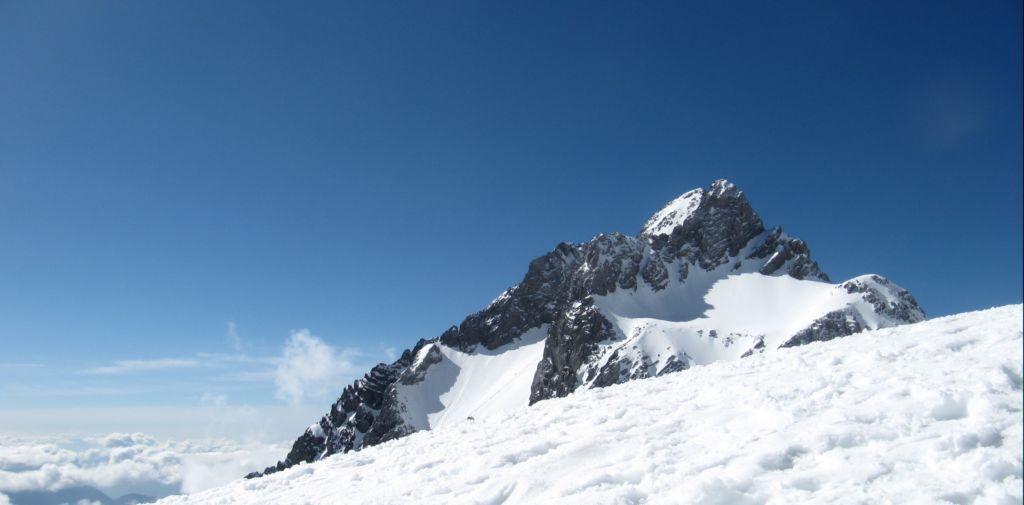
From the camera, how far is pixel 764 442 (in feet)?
32.7

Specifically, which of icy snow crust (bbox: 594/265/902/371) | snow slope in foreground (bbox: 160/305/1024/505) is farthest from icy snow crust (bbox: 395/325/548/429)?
snow slope in foreground (bbox: 160/305/1024/505)

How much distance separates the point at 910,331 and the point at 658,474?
33.7ft

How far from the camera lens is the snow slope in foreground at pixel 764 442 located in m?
8.04

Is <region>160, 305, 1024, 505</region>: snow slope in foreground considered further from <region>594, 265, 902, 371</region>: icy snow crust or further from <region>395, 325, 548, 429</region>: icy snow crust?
<region>395, 325, 548, 429</region>: icy snow crust

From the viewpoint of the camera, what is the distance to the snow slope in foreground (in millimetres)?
8039

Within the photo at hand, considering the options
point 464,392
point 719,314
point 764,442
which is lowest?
point 764,442

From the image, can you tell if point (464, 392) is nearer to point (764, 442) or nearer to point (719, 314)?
point (719, 314)

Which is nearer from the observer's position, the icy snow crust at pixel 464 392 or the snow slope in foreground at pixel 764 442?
the snow slope in foreground at pixel 764 442

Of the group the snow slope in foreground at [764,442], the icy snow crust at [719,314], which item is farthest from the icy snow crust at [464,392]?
the snow slope in foreground at [764,442]

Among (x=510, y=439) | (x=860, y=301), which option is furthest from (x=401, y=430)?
(x=510, y=439)

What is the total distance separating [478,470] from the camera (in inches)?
498

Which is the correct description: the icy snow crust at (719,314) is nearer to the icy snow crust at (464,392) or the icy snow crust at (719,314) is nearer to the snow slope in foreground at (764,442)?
the icy snow crust at (464,392)

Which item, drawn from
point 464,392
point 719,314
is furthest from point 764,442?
point 464,392

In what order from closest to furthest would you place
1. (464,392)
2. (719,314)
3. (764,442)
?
(764,442), (719,314), (464,392)
